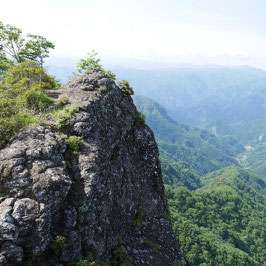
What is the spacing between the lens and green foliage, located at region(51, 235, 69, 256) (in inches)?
323

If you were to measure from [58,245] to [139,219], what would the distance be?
24.4 feet

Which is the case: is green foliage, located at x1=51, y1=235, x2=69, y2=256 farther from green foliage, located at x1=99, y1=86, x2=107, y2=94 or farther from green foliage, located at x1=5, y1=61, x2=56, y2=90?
green foliage, located at x1=5, y1=61, x2=56, y2=90

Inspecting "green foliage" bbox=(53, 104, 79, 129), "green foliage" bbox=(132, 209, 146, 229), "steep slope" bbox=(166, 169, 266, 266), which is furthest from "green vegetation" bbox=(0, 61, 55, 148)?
"steep slope" bbox=(166, 169, 266, 266)

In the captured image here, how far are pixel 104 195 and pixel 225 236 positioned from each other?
329 feet

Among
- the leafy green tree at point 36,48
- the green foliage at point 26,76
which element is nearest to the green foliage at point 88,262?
the green foliage at point 26,76

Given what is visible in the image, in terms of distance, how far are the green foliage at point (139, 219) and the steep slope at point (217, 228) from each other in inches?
2430

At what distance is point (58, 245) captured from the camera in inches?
326

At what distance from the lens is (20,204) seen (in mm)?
7949

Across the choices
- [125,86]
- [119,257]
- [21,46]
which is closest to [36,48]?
[21,46]

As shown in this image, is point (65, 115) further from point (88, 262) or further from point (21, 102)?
point (88, 262)

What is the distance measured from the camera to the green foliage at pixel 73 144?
455 inches

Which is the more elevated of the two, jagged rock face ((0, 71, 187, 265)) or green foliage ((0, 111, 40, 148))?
green foliage ((0, 111, 40, 148))

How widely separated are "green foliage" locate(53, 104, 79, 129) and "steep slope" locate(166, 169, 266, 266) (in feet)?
228

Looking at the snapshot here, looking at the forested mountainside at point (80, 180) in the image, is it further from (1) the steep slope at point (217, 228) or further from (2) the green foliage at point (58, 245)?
(1) the steep slope at point (217, 228)
